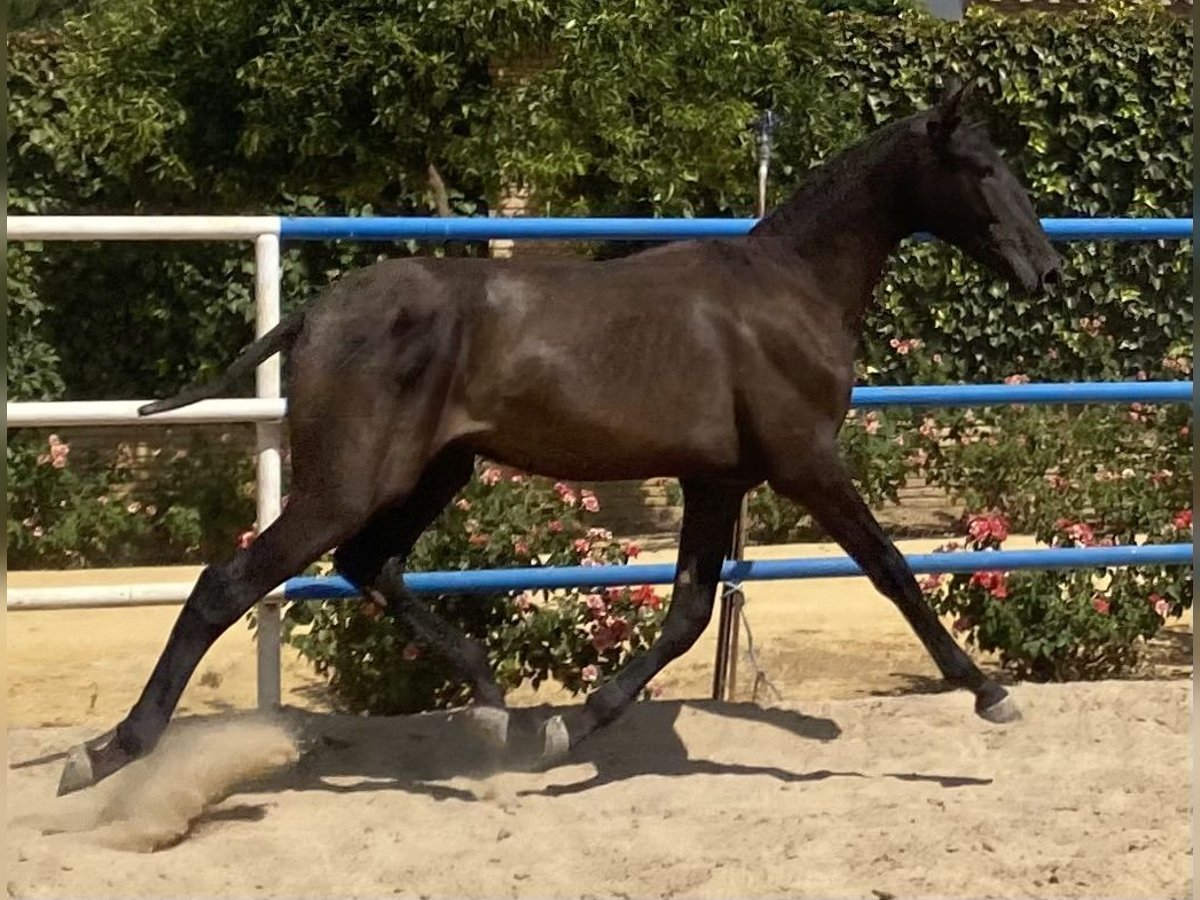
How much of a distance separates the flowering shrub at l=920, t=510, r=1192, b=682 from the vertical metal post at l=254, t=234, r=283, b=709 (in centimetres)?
250

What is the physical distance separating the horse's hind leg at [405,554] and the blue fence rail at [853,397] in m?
0.11

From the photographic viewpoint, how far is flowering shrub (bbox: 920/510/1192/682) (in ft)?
17.8

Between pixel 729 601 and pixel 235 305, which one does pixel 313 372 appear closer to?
pixel 729 601

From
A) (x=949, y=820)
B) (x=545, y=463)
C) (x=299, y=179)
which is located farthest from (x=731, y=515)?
(x=299, y=179)

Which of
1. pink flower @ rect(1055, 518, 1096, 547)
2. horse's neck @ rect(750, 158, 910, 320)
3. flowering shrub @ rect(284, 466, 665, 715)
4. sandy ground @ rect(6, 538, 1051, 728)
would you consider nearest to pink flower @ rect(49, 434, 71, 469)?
sandy ground @ rect(6, 538, 1051, 728)

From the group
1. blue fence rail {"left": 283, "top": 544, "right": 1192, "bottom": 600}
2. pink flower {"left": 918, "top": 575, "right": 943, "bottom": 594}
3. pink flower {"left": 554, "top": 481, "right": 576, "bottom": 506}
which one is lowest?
pink flower {"left": 918, "top": 575, "right": 943, "bottom": 594}

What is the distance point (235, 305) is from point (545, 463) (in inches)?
202

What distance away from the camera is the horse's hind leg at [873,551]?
374cm

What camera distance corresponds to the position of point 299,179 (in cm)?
812

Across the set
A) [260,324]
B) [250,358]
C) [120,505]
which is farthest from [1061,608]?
[120,505]

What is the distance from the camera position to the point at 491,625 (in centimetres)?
488

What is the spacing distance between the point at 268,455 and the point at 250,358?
57 centimetres

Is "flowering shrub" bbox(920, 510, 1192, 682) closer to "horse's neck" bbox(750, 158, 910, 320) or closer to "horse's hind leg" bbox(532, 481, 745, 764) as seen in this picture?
"horse's hind leg" bbox(532, 481, 745, 764)

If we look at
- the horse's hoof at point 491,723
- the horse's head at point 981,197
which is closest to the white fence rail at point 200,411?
the horse's hoof at point 491,723
